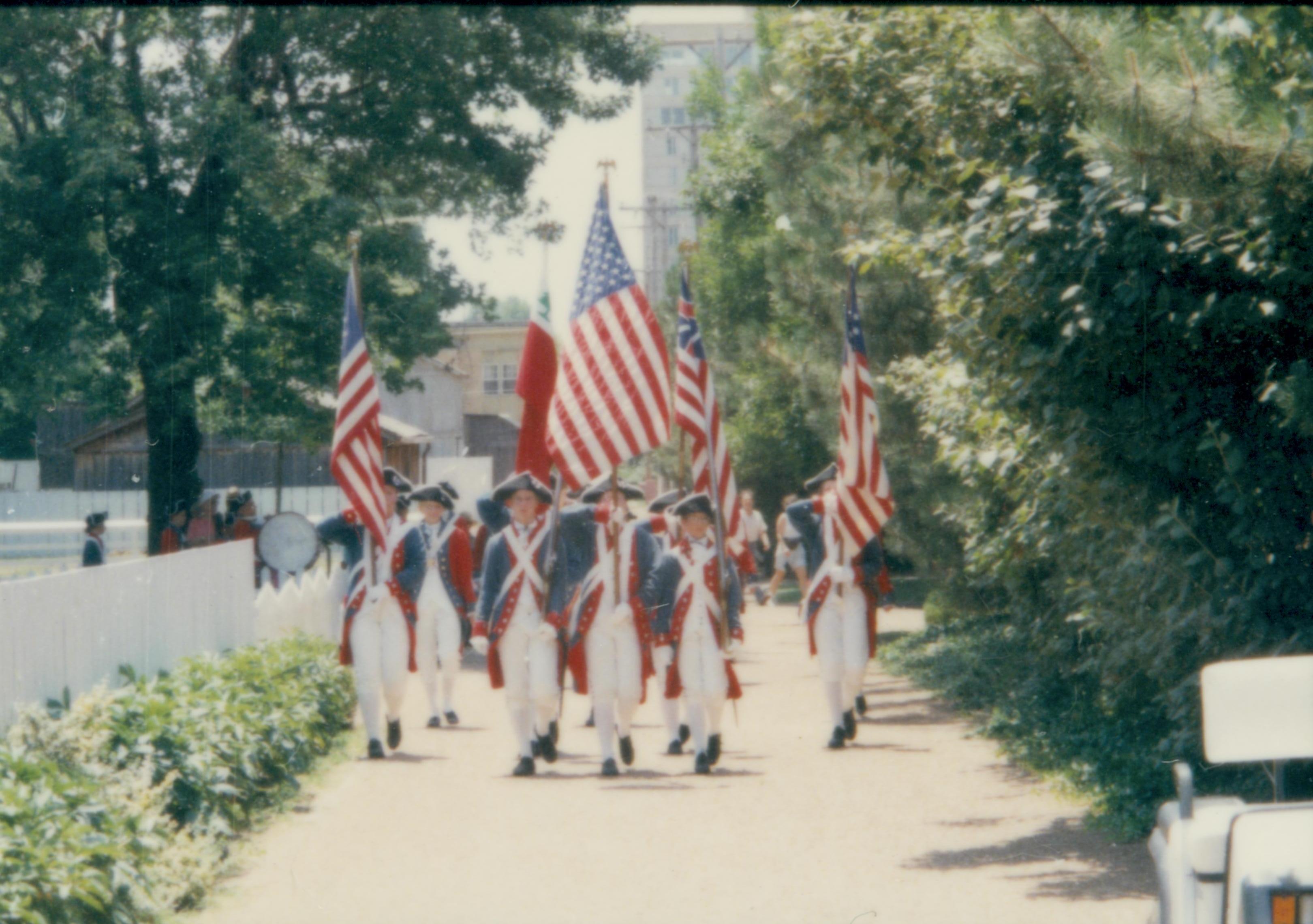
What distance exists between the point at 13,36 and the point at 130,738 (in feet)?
48.0

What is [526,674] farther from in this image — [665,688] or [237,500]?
[237,500]

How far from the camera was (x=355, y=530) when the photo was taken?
44.0 feet

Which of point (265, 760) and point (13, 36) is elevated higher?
point (13, 36)

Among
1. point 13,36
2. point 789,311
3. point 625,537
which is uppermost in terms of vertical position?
point 13,36

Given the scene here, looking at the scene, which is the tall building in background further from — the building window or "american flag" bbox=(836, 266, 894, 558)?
the building window

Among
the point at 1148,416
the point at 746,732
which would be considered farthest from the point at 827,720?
the point at 1148,416

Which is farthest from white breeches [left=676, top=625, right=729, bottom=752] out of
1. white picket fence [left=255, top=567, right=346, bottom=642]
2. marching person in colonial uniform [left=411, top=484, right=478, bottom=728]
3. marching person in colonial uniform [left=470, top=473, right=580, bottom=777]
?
white picket fence [left=255, top=567, right=346, bottom=642]

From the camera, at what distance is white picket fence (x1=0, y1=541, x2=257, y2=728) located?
791 centimetres

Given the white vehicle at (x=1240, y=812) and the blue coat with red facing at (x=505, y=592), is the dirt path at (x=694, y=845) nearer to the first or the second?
the blue coat with red facing at (x=505, y=592)

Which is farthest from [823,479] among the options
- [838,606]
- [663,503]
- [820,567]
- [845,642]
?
[845,642]

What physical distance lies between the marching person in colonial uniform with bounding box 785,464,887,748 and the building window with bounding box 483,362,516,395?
54078mm

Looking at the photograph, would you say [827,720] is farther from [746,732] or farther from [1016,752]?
[1016,752]

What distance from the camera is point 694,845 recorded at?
9047 millimetres

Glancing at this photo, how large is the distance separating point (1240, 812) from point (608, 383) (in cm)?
802
